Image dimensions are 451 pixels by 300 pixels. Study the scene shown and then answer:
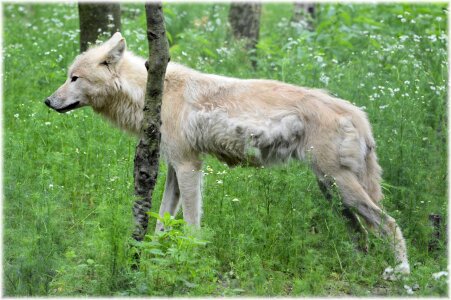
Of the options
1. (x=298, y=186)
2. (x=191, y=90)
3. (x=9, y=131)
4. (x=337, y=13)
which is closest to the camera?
(x=298, y=186)

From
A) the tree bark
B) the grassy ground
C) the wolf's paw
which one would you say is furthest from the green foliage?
the wolf's paw

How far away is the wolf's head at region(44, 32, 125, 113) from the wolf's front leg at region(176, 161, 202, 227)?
49.4 inches

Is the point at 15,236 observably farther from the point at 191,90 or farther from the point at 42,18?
the point at 42,18

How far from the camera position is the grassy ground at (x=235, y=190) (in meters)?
6.27

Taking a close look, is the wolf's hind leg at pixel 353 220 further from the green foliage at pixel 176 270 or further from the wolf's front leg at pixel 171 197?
the green foliage at pixel 176 270

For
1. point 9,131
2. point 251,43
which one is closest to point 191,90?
point 9,131

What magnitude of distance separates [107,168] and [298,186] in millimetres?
2298

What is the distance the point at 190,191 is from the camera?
780 cm

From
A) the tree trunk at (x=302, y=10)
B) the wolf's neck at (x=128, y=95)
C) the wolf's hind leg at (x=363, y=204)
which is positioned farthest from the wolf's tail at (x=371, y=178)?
the tree trunk at (x=302, y=10)

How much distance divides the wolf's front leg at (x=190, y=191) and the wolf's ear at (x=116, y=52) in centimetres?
141

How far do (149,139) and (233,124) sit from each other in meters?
1.34

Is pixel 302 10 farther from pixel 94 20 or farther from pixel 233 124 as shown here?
pixel 233 124

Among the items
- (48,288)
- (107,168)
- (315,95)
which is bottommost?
(48,288)

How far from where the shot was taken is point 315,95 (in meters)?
7.98
